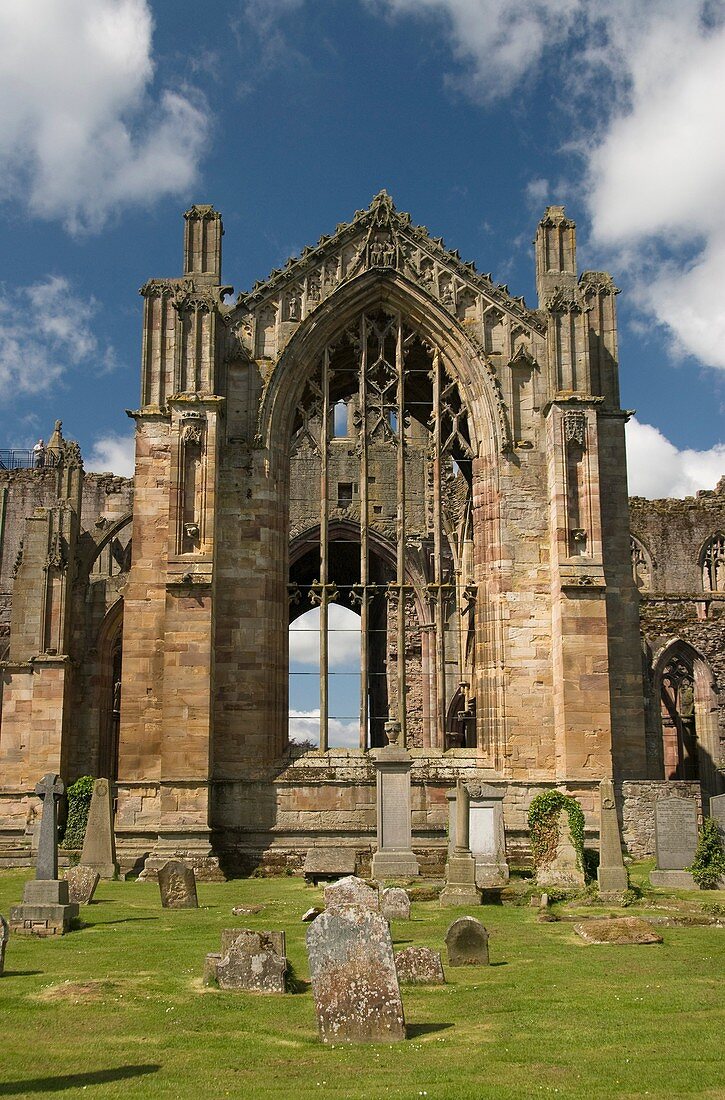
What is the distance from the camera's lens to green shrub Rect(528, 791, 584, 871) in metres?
19.5

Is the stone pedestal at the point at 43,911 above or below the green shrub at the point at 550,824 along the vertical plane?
below

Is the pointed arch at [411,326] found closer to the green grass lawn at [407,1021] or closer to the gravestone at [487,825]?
the gravestone at [487,825]

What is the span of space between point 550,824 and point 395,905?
6080 millimetres

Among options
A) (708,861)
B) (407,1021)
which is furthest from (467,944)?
(708,861)

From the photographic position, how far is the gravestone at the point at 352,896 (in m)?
8.69

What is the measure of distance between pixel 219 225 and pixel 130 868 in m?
12.8

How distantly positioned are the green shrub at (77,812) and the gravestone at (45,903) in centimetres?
1073

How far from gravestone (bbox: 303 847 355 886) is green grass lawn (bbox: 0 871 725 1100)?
18.3 feet

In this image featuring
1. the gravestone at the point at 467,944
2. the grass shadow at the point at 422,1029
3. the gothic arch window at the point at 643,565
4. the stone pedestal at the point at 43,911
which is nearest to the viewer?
the grass shadow at the point at 422,1029

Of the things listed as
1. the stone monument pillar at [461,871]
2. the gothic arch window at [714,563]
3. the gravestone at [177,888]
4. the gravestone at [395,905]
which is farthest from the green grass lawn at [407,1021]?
the gothic arch window at [714,563]

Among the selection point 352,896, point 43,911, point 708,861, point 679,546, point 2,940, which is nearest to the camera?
point 352,896

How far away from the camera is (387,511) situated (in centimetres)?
3797

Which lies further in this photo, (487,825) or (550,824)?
(550,824)

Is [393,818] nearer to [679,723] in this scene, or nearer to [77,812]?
[77,812]
